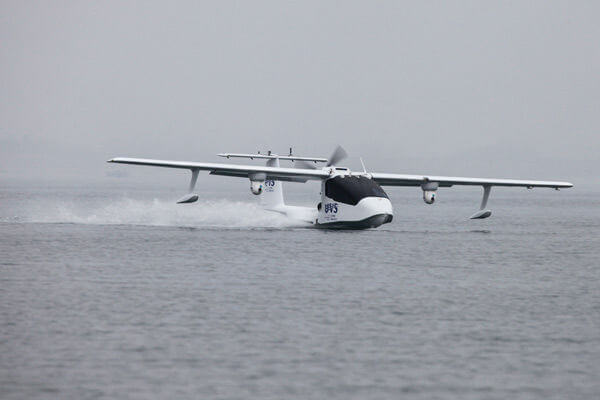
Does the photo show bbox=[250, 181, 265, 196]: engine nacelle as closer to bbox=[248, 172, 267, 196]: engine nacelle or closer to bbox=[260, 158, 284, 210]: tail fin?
bbox=[248, 172, 267, 196]: engine nacelle

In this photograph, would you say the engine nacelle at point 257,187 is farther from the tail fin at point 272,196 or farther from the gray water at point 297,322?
the tail fin at point 272,196

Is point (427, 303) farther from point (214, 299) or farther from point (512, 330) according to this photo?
point (214, 299)

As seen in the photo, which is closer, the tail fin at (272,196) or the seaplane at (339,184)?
the seaplane at (339,184)

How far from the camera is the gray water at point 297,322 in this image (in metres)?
16.0

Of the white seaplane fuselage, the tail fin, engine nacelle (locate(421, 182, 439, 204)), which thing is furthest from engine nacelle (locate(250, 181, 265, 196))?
the tail fin

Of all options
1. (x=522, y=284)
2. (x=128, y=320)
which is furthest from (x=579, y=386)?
(x=522, y=284)

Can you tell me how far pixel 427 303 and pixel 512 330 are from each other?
476 centimetres

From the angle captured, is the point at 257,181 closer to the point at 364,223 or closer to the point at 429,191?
the point at 364,223

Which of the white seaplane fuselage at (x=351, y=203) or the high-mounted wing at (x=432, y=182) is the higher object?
the high-mounted wing at (x=432, y=182)

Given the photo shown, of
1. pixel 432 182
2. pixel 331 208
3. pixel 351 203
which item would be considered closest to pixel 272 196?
pixel 331 208

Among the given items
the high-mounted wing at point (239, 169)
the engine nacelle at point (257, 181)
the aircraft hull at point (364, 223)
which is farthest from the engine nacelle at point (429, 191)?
the engine nacelle at point (257, 181)

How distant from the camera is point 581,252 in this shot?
4744cm

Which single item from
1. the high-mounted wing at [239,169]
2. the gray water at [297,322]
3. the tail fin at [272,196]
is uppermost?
the high-mounted wing at [239,169]

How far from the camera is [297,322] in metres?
22.6
